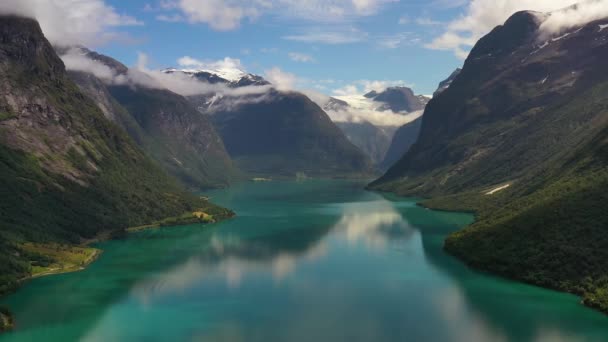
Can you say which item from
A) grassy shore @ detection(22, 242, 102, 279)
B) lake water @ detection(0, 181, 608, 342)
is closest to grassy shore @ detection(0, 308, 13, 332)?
lake water @ detection(0, 181, 608, 342)

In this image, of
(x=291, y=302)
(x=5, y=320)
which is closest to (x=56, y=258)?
(x=5, y=320)

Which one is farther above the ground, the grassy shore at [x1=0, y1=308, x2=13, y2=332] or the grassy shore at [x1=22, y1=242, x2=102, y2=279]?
the grassy shore at [x1=22, y1=242, x2=102, y2=279]

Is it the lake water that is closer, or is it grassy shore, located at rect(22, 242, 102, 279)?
the lake water

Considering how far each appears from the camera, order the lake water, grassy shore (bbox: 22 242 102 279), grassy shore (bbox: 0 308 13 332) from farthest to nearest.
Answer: grassy shore (bbox: 22 242 102 279)
grassy shore (bbox: 0 308 13 332)
the lake water

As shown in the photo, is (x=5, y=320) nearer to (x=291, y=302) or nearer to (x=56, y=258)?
(x=291, y=302)

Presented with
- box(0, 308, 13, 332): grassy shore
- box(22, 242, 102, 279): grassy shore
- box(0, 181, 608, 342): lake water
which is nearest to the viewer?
box(0, 181, 608, 342): lake water

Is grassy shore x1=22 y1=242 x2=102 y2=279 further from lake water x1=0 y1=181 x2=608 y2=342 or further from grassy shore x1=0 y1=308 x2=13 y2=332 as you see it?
grassy shore x1=0 y1=308 x2=13 y2=332

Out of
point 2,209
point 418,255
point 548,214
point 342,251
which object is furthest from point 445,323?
point 2,209

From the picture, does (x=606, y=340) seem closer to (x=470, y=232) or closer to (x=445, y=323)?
(x=445, y=323)
